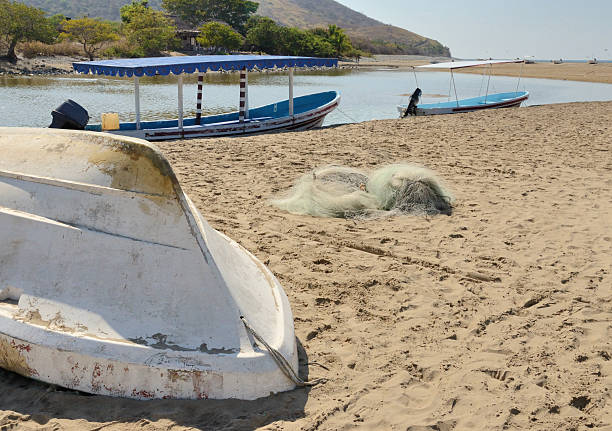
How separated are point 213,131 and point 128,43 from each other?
1915 inches

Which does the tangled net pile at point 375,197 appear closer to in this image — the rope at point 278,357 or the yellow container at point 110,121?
the rope at point 278,357

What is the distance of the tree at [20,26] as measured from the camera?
43.8 m

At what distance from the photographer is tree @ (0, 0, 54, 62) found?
43.8 meters

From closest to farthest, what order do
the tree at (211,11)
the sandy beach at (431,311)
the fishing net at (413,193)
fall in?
the sandy beach at (431,311), the fishing net at (413,193), the tree at (211,11)

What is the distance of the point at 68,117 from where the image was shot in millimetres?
9125

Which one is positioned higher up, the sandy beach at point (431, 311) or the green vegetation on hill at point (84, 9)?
the green vegetation on hill at point (84, 9)

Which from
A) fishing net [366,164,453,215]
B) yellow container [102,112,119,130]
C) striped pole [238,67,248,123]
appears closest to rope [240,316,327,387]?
fishing net [366,164,453,215]

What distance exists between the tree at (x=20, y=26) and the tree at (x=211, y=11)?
1585 inches

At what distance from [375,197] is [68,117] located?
577 cm

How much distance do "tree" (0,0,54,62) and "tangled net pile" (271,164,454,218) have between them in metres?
44.0

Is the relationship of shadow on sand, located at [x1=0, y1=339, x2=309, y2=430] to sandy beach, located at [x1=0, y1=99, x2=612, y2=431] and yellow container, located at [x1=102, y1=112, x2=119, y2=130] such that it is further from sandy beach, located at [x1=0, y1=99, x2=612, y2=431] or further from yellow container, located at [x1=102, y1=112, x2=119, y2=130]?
yellow container, located at [x1=102, y1=112, x2=119, y2=130]

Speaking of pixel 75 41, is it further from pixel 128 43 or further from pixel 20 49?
pixel 20 49

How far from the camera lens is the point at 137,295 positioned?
2.81 meters

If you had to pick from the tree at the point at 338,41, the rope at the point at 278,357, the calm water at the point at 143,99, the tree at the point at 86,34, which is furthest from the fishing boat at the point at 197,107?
the tree at the point at 338,41
